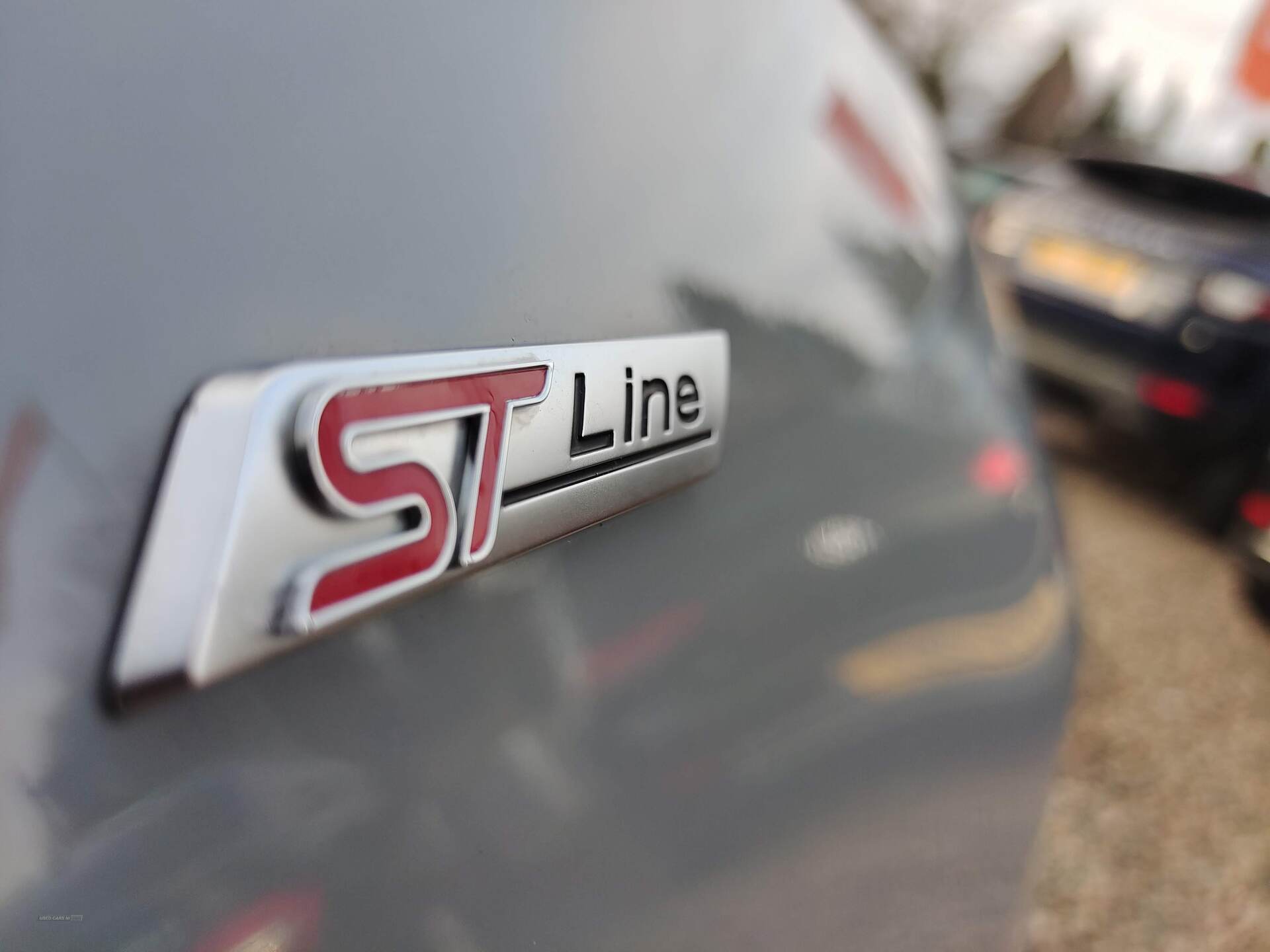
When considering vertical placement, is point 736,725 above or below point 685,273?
below

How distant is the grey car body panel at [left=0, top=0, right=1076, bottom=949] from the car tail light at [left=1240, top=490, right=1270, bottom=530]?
237cm

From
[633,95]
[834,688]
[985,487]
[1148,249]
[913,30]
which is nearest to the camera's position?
[633,95]

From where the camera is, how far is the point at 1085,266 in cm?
375

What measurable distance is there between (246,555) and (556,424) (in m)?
0.19

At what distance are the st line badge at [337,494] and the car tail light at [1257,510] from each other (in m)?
3.03

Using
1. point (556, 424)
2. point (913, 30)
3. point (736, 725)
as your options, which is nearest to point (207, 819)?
point (556, 424)

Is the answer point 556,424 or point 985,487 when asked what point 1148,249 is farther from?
point 556,424

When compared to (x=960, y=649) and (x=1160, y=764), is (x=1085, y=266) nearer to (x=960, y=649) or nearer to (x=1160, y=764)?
(x=1160, y=764)

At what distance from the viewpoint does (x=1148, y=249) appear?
3605 millimetres

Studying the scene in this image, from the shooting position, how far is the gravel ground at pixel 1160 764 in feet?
6.00

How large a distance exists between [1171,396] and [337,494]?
148 inches

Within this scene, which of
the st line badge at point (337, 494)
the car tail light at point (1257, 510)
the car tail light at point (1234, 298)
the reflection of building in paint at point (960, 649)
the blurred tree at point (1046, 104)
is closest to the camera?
the st line badge at point (337, 494)

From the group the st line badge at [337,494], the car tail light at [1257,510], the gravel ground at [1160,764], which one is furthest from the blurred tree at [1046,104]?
the st line badge at [337,494]

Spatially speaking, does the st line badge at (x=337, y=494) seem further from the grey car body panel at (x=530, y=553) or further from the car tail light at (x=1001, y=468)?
the car tail light at (x=1001, y=468)
